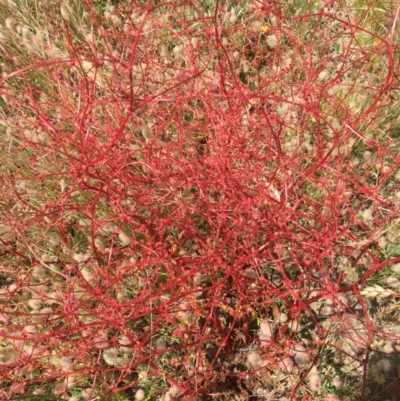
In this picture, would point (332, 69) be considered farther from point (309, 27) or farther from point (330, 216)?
point (330, 216)

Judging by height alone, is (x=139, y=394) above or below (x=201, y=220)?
below

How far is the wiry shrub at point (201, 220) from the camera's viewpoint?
161 centimetres

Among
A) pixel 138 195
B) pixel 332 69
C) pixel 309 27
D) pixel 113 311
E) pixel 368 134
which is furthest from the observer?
pixel 309 27

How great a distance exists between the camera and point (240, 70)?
7.52 ft

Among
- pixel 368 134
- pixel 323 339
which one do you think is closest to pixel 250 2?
pixel 368 134

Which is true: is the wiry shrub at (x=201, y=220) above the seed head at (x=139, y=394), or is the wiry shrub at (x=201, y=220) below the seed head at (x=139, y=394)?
above

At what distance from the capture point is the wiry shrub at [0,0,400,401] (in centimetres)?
161

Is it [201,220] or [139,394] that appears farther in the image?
[201,220]

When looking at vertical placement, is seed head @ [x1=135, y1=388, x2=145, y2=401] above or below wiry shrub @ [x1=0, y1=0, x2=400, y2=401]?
below

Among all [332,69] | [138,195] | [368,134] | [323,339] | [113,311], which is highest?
[332,69]

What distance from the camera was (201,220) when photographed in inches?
73.9

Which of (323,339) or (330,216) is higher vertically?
(330,216)

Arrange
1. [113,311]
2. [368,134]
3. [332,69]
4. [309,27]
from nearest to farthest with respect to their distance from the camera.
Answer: [113,311] → [368,134] → [332,69] → [309,27]

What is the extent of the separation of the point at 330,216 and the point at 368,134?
423 mm
